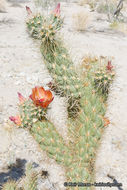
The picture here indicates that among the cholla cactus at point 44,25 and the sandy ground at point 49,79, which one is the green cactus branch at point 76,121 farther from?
the sandy ground at point 49,79

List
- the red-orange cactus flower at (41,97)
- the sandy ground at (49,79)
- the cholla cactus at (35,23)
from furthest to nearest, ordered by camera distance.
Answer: the sandy ground at (49,79) < the cholla cactus at (35,23) < the red-orange cactus flower at (41,97)

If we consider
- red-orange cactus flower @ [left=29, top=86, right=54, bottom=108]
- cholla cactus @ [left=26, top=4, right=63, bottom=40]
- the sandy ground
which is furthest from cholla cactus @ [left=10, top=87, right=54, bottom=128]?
cholla cactus @ [left=26, top=4, right=63, bottom=40]

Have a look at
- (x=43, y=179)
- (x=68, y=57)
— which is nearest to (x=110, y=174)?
(x=43, y=179)

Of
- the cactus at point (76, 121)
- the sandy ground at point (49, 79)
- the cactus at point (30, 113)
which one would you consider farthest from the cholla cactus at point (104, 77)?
the cactus at point (30, 113)

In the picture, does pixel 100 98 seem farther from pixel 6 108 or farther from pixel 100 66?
pixel 6 108

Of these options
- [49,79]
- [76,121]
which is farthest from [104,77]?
[49,79]

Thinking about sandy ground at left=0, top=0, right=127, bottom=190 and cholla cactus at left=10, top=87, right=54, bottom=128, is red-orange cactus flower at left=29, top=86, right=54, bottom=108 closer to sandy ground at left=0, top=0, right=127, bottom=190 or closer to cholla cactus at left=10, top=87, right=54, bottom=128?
cholla cactus at left=10, top=87, right=54, bottom=128
